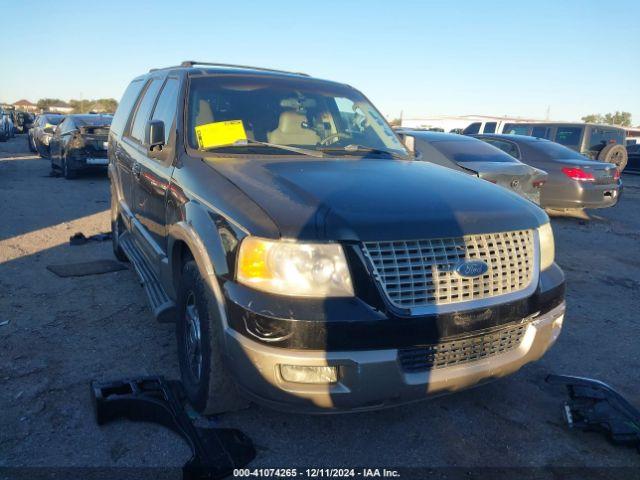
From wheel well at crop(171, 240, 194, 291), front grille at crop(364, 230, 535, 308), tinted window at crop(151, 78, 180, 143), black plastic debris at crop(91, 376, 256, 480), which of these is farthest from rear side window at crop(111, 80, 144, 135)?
front grille at crop(364, 230, 535, 308)

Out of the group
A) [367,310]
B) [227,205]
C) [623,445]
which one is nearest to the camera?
[367,310]

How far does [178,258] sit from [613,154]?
13513mm

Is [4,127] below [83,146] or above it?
below

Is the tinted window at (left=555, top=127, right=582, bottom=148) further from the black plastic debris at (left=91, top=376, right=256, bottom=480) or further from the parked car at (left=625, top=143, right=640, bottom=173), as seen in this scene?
the black plastic debris at (left=91, top=376, right=256, bottom=480)

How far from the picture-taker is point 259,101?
12.1ft

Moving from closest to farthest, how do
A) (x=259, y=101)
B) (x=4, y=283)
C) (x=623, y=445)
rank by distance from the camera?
(x=623, y=445), (x=259, y=101), (x=4, y=283)

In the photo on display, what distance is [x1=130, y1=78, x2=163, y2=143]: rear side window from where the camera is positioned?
4344 mm

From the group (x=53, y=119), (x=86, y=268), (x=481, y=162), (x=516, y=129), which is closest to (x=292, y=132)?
(x=86, y=268)

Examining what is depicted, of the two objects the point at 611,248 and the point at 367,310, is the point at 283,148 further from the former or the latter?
the point at 611,248

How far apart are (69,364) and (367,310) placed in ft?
7.53

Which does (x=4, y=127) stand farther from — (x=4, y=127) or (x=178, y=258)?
(x=178, y=258)

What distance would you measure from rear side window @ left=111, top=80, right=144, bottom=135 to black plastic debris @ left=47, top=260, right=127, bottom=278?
1.43 meters

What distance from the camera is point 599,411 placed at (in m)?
2.85

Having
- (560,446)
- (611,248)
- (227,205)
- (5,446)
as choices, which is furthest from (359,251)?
(611,248)
